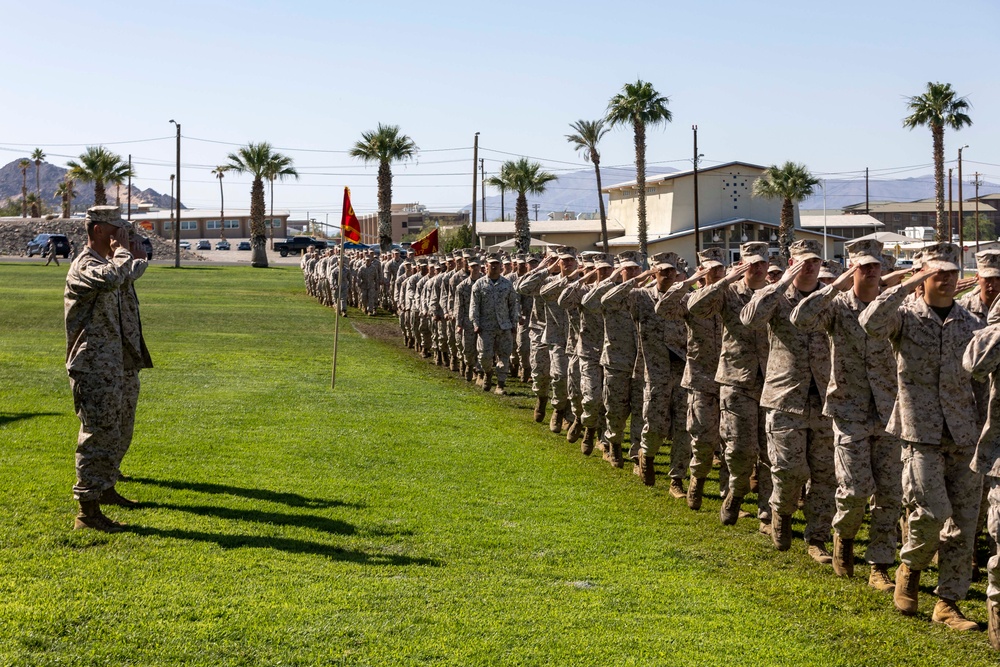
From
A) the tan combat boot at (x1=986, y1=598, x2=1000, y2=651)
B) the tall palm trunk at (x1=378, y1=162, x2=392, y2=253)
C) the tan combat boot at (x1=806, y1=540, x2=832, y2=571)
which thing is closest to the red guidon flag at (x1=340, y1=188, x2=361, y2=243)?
the tan combat boot at (x1=806, y1=540, x2=832, y2=571)

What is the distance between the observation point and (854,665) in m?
6.13

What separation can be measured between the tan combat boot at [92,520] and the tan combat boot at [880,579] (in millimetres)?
5109

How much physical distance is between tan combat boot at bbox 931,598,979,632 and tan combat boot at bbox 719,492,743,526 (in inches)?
97.9

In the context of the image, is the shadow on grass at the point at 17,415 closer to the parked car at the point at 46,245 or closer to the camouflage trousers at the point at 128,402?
the camouflage trousers at the point at 128,402

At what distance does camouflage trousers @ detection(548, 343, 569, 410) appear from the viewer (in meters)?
13.9

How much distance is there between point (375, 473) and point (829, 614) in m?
4.96

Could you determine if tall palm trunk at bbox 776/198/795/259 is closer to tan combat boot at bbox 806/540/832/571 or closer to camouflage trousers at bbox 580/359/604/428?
camouflage trousers at bbox 580/359/604/428

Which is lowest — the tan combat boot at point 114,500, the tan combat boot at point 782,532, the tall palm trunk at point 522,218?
the tan combat boot at point 782,532

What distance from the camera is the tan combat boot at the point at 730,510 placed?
30.7 feet

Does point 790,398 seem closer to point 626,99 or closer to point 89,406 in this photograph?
point 89,406

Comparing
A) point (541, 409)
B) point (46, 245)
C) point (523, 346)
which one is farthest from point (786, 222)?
point (541, 409)

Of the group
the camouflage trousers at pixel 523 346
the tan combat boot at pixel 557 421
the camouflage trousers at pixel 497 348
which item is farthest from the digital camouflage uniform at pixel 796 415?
the camouflage trousers at pixel 523 346

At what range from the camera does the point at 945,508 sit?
6.81 meters

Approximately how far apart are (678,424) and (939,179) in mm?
48469
